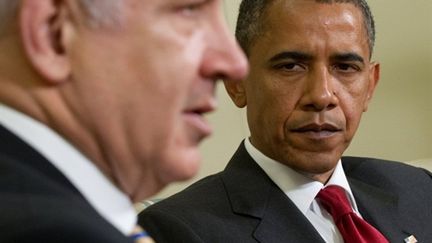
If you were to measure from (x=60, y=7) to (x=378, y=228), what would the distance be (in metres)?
1.09

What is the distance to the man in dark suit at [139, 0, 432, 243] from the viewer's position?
49.2 inches

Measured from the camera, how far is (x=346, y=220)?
132 centimetres

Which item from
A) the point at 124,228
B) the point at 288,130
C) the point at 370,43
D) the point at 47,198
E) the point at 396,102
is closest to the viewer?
the point at 47,198

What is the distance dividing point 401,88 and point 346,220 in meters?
1.24

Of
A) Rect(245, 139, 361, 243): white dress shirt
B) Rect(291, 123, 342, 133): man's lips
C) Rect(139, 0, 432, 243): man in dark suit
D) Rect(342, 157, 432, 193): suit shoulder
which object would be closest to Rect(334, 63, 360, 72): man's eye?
Rect(139, 0, 432, 243): man in dark suit

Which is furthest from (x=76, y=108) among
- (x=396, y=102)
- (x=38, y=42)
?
(x=396, y=102)

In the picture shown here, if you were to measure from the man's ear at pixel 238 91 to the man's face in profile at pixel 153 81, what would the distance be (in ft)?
2.55

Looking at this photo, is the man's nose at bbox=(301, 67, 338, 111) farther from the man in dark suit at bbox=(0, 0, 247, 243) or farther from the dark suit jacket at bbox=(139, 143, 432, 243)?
the man in dark suit at bbox=(0, 0, 247, 243)

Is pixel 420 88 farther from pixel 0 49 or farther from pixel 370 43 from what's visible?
pixel 0 49

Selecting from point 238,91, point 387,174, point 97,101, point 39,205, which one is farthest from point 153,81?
point 387,174

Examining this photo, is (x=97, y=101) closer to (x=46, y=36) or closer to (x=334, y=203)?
(x=46, y=36)

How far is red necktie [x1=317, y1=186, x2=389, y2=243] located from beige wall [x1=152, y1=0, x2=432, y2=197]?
1.03 metres

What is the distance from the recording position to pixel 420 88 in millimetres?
2459

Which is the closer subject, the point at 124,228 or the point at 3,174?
the point at 3,174
